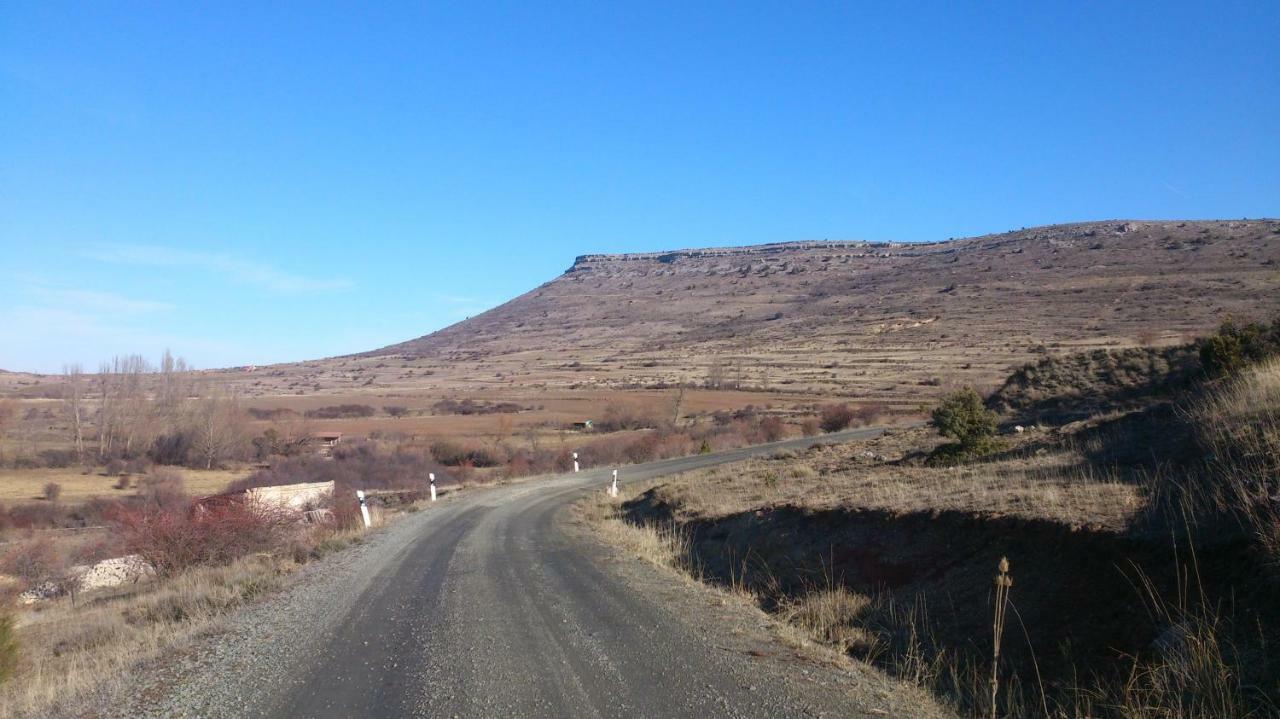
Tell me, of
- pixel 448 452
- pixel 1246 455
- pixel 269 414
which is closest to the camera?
pixel 1246 455

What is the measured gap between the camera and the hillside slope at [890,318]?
82.1 metres

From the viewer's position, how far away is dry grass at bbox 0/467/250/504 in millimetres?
40906

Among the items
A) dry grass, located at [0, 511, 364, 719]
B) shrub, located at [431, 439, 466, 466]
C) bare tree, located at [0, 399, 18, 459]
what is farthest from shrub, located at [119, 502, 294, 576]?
bare tree, located at [0, 399, 18, 459]

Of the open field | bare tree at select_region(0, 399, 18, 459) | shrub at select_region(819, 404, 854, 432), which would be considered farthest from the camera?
bare tree at select_region(0, 399, 18, 459)

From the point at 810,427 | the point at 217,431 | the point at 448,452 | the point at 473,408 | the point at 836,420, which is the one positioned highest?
the point at 473,408

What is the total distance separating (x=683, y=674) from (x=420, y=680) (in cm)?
214

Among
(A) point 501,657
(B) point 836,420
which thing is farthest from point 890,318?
(A) point 501,657

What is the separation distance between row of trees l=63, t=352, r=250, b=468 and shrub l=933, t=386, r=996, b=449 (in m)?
50.8

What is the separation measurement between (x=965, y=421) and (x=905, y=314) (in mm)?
107091

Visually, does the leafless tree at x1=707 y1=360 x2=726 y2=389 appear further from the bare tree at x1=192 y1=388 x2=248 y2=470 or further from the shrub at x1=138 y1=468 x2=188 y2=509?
the shrub at x1=138 y1=468 x2=188 y2=509

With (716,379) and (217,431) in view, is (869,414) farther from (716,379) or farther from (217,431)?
(217,431)

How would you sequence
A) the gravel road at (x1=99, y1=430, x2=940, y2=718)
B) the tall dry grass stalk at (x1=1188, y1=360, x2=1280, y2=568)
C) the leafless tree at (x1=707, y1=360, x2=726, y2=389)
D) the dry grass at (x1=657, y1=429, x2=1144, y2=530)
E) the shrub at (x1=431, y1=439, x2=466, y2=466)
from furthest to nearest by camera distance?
1. the leafless tree at (x1=707, y1=360, x2=726, y2=389)
2. the shrub at (x1=431, y1=439, x2=466, y2=466)
3. the dry grass at (x1=657, y1=429, x2=1144, y2=530)
4. the tall dry grass stalk at (x1=1188, y1=360, x2=1280, y2=568)
5. the gravel road at (x1=99, y1=430, x2=940, y2=718)

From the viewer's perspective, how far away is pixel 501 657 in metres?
7.30

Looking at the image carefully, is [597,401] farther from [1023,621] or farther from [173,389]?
[1023,621]
